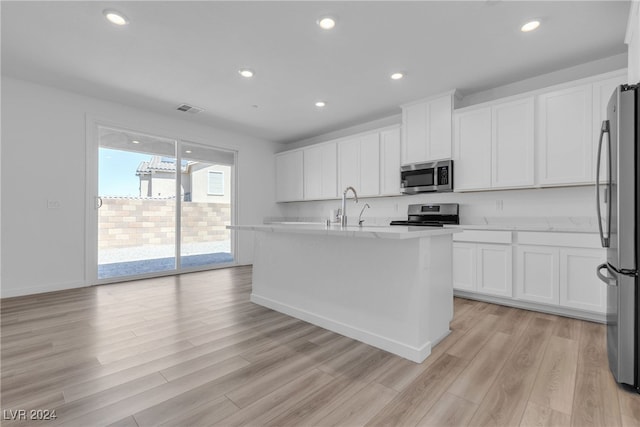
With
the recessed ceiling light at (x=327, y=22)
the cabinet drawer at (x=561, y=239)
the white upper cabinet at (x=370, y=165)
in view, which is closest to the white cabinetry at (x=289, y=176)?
the white upper cabinet at (x=370, y=165)

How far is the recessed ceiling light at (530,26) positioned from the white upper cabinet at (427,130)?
1.25m

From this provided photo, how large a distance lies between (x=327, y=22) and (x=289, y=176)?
398cm

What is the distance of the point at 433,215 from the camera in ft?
14.2

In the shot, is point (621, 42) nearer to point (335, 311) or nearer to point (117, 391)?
point (335, 311)

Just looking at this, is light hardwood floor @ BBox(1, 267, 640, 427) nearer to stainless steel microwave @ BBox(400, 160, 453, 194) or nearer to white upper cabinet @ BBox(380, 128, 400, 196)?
stainless steel microwave @ BBox(400, 160, 453, 194)

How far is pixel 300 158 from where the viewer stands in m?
6.13

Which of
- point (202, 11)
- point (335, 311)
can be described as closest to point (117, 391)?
point (335, 311)

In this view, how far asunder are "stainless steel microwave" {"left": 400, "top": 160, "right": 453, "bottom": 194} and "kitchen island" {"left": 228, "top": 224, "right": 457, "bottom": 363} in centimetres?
175

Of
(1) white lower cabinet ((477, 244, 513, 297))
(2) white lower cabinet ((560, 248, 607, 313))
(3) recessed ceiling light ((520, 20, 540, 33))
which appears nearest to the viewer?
(3) recessed ceiling light ((520, 20, 540, 33))

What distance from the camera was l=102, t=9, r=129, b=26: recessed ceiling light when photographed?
2.40 meters

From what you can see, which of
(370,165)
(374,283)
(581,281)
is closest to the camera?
(374,283)

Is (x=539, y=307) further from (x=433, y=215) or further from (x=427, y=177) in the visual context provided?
(x=427, y=177)

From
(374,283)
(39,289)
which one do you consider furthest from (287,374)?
(39,289)

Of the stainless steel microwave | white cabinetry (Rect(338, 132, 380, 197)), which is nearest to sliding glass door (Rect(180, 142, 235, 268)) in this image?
white cabinetry (Rect(338, 132, 380, 197))
